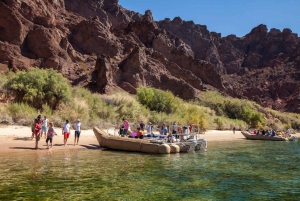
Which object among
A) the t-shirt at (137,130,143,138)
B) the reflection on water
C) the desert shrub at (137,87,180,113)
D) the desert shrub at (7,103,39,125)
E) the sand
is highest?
the desert shrub at (137,87,180,113)

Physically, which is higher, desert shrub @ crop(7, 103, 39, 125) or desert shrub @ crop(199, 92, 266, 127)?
desert shrub @ crop(199, 92, 266, 127)

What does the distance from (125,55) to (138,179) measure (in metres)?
59.5

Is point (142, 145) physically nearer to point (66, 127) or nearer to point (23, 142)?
point (66, 127)

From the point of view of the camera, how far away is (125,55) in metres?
69.6

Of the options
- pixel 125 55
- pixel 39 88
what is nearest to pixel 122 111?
pixel 39 88

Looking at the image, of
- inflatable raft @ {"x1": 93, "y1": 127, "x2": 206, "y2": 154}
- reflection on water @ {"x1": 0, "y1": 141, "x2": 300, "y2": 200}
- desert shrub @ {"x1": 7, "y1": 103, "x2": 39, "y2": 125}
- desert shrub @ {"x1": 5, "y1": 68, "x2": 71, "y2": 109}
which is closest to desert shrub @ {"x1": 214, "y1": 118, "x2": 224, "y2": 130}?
desert shrub @ {"x1": 5, "y1": 68, "x2": 71, "y2": 109}

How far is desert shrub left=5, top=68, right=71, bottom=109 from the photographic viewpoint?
30.0m

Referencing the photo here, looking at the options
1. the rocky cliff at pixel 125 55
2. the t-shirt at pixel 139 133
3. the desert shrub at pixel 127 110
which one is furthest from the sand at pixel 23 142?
the rocky cliff at pixel 125 55

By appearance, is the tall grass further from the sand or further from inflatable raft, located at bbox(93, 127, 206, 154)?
inflatable raft, located at bbox(93, 127, 206, 154)

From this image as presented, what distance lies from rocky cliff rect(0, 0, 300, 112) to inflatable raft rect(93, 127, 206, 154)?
2853cm

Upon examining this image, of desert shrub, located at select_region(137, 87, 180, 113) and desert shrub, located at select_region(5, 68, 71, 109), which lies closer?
desert shrub, located at select_region(5, 68, 71, 109)

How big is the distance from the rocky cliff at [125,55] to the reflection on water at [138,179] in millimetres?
35335

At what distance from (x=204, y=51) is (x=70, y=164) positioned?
415ft

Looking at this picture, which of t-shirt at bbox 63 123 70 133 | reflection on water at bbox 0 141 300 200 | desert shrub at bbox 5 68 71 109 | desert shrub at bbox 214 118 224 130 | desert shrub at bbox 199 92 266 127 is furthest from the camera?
desert shrub at bbox 199 92 266 127
